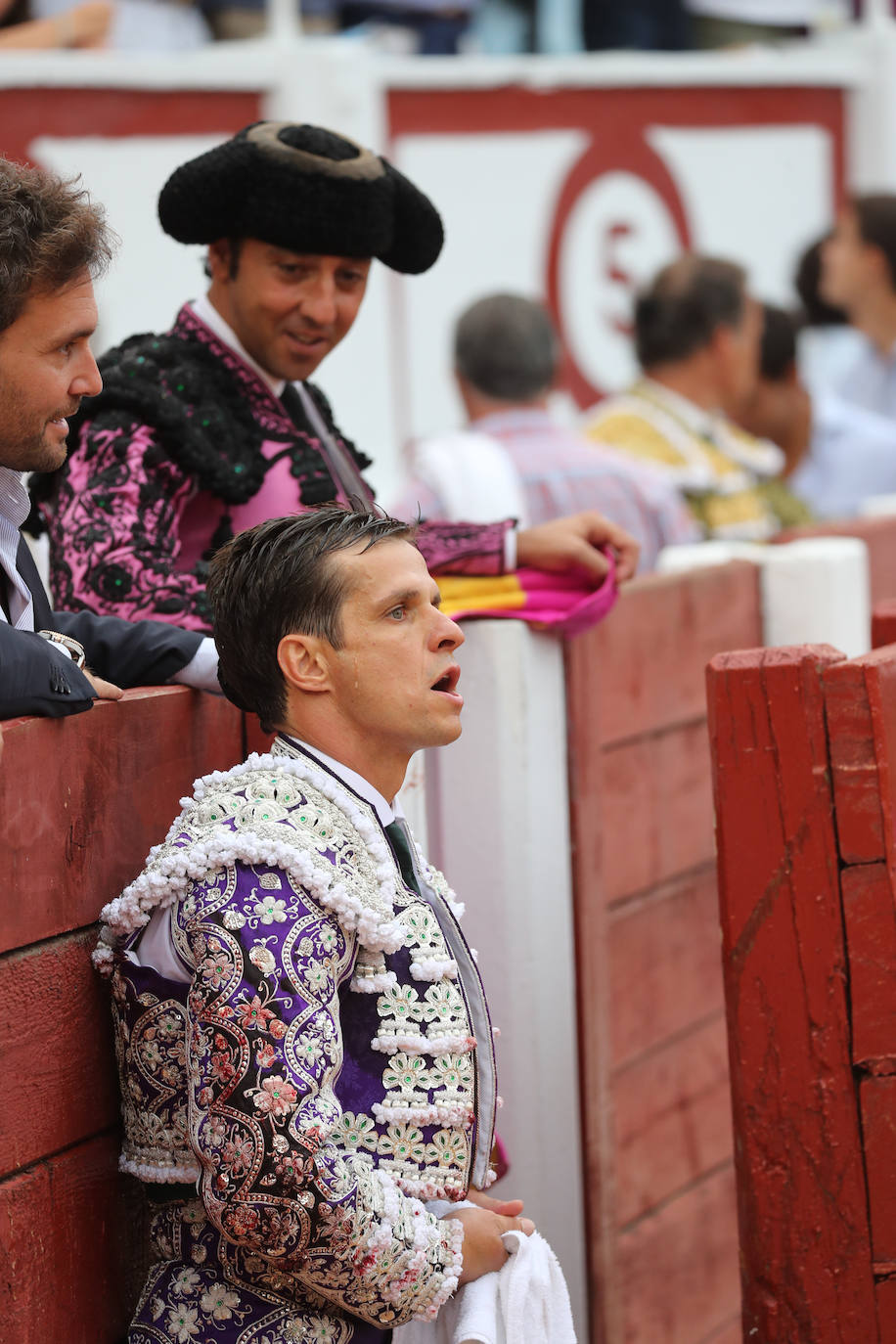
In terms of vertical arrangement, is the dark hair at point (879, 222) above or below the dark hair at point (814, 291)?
above

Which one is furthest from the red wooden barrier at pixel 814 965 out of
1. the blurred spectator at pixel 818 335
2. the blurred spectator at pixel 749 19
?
the blurred spectator at pixel 749 19

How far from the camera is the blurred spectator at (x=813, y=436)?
18.3ft

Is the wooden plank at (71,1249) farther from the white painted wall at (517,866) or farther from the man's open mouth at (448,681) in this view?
the white painted wall at (517,866)

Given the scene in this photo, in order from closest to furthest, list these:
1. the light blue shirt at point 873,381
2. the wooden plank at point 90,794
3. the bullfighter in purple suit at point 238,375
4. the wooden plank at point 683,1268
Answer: the wooden plank at point 90,794
the bullfighter in purple suit at point 238,375
the wooden plank at point 683,1268
the light blue shirt at point 873,381

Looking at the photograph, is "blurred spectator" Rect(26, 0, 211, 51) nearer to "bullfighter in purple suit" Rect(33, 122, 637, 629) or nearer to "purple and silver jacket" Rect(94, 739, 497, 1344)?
"bullfighter in purple suit" Rect(33, 122, 637, 629)

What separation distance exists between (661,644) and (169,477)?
1.11 m

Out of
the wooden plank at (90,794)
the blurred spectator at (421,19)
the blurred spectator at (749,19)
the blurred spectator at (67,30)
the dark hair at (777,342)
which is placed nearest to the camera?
the wooden plank at (90,794)

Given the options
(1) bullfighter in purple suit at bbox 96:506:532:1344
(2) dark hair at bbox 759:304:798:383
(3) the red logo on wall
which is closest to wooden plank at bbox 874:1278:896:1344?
(1) bullfighter in purple suit at bbox 96:506:532:1344

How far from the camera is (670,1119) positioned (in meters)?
3.33

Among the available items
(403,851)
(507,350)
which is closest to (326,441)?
(403,851)

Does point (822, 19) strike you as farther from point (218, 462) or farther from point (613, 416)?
point (218, 462)

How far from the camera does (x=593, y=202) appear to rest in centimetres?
659

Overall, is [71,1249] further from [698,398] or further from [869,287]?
[869,287]

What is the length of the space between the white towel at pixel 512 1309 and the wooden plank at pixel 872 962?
0.51 m
